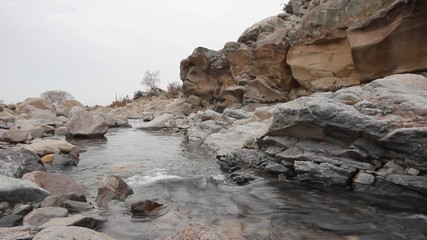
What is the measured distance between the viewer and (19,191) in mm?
5590

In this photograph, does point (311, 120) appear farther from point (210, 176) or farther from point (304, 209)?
point (210, 176)

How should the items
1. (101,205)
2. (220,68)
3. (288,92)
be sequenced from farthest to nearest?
(220,68)
(288,92)
(101,205)

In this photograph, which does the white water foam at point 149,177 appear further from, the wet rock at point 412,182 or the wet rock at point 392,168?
the wet rock at point 412,182

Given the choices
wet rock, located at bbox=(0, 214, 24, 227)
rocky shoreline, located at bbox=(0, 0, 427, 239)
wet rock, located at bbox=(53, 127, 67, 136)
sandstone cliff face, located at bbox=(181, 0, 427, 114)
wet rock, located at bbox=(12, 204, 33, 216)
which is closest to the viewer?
wet rock, located at bbox=(0, 214, 24, 227)

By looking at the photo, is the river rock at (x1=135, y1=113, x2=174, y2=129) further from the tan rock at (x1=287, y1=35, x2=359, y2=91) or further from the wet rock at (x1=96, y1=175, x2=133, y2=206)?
the wet rock at (x1=96, y1=175, x2=133, y2=206)

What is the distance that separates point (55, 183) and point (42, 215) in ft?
5.78

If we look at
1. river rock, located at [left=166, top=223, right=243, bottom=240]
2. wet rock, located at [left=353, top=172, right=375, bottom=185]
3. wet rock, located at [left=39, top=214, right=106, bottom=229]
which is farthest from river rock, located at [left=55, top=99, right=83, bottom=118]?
river rock, located at [left=166, top=223, right=243, bottom=240]

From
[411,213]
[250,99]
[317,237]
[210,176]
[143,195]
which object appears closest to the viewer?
[317,237]

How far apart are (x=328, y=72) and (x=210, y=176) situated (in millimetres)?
7530

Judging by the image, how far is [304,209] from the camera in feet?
19.2

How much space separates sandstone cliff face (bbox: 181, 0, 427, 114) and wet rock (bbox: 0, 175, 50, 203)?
30.8ft

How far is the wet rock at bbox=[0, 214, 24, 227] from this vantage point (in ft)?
15.5

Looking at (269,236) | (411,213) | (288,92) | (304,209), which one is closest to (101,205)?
(269,236)

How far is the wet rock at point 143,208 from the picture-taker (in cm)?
544
